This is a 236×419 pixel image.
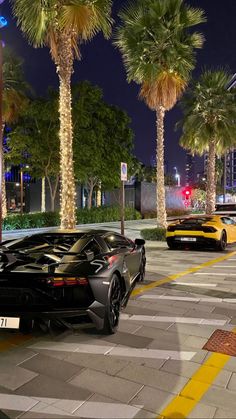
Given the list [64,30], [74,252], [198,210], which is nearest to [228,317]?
[74,252]

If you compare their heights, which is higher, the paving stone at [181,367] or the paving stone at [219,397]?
the paving stone at [219,397]

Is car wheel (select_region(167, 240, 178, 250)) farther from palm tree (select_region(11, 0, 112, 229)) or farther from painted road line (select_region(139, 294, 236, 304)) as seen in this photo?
painted road line (select_region(139, 294, 236, 304))

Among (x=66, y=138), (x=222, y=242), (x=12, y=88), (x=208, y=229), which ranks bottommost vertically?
(x=222, y=242)

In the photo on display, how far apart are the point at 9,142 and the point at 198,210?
28.0 meters

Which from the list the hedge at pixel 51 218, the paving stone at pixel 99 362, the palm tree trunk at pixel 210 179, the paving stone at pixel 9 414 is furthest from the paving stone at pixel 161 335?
the palm tree trunk at pixel 210 179

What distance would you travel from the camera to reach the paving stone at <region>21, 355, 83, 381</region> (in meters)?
4.05

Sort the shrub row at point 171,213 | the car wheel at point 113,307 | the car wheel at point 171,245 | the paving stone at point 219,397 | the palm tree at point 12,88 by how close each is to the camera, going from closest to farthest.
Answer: the paving stone at point 219,397, the car wheel at point 113,307, the car wheel at point 171,245, the palm tree at point 12,88, the shrub row at point 171,213

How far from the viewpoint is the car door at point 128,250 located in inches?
258

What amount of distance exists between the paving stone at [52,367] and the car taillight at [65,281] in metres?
0.78

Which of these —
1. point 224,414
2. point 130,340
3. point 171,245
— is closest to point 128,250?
point 130,340

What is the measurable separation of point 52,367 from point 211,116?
2037cm

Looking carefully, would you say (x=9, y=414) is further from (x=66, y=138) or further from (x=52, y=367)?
(x=66, y=138)

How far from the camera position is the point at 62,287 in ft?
15.5

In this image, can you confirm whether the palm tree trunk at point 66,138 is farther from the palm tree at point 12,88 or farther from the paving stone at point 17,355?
the palm tree at point 12,88
